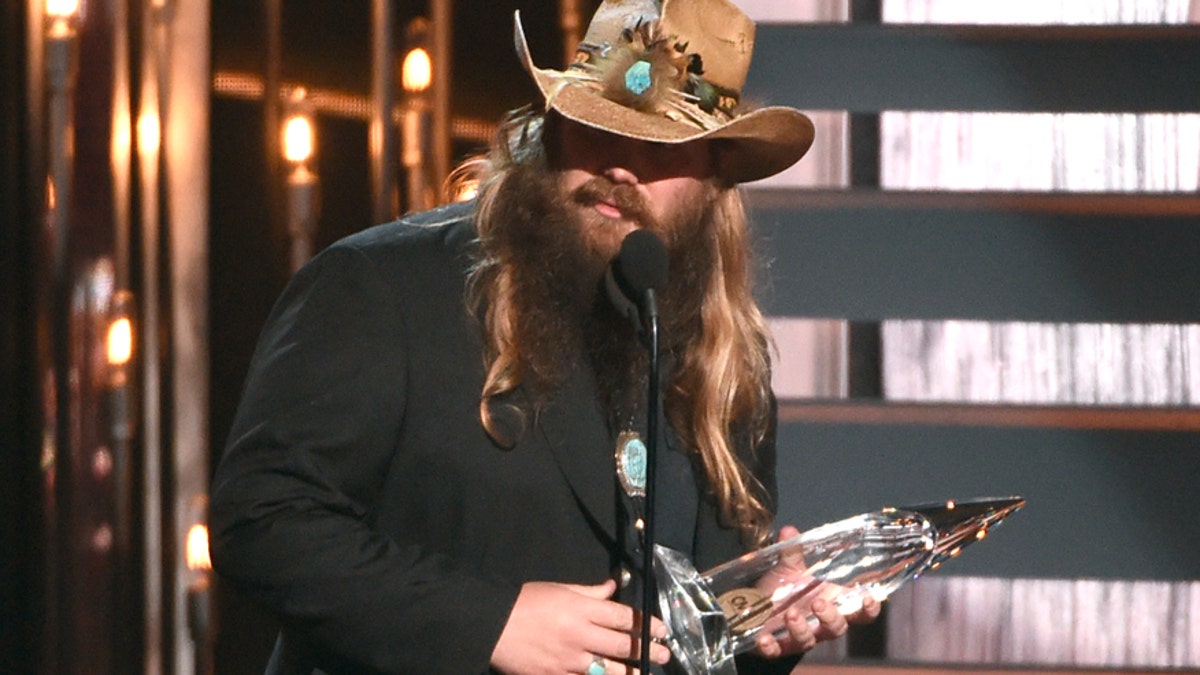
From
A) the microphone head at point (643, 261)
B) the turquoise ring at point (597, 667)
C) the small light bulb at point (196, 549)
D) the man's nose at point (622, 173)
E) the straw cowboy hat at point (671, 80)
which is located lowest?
the small light bulb at point (196, 549)

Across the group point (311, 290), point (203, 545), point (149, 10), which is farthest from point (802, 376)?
point (311, 290)

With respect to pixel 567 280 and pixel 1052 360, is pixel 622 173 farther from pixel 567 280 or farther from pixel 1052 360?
pixel 1052 360

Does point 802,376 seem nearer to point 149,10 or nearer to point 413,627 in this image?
point 149,10

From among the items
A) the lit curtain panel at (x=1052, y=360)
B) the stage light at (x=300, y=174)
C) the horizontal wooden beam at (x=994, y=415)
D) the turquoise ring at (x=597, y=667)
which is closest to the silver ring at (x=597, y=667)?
the turquoise ring at (x=597, y=667)

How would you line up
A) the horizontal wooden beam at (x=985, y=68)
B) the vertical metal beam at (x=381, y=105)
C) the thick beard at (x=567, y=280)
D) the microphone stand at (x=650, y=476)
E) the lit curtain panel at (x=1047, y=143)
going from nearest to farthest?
the microphone stand at (x=650, y=476) < the thick beard at (x=567, y=280) < the horizontal wooden beam at (x=985, y=68) < the lit curtain panel at (x=1047, y=143) < the vertical metal beam at (x=381, y=105)

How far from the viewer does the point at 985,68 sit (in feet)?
11.4

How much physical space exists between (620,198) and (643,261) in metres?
0.33

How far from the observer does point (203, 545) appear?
3693 mm

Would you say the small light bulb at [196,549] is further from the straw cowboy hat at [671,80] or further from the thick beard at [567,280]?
the straw cowboy hat at [671,80]

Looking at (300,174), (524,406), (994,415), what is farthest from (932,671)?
(300,174)

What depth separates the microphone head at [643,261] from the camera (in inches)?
70.2

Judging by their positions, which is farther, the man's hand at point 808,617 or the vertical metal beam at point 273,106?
the vertical metal beam at point 273,106

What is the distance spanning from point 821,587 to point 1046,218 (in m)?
1.46

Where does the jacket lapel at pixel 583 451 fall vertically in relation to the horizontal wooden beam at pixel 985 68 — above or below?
below
